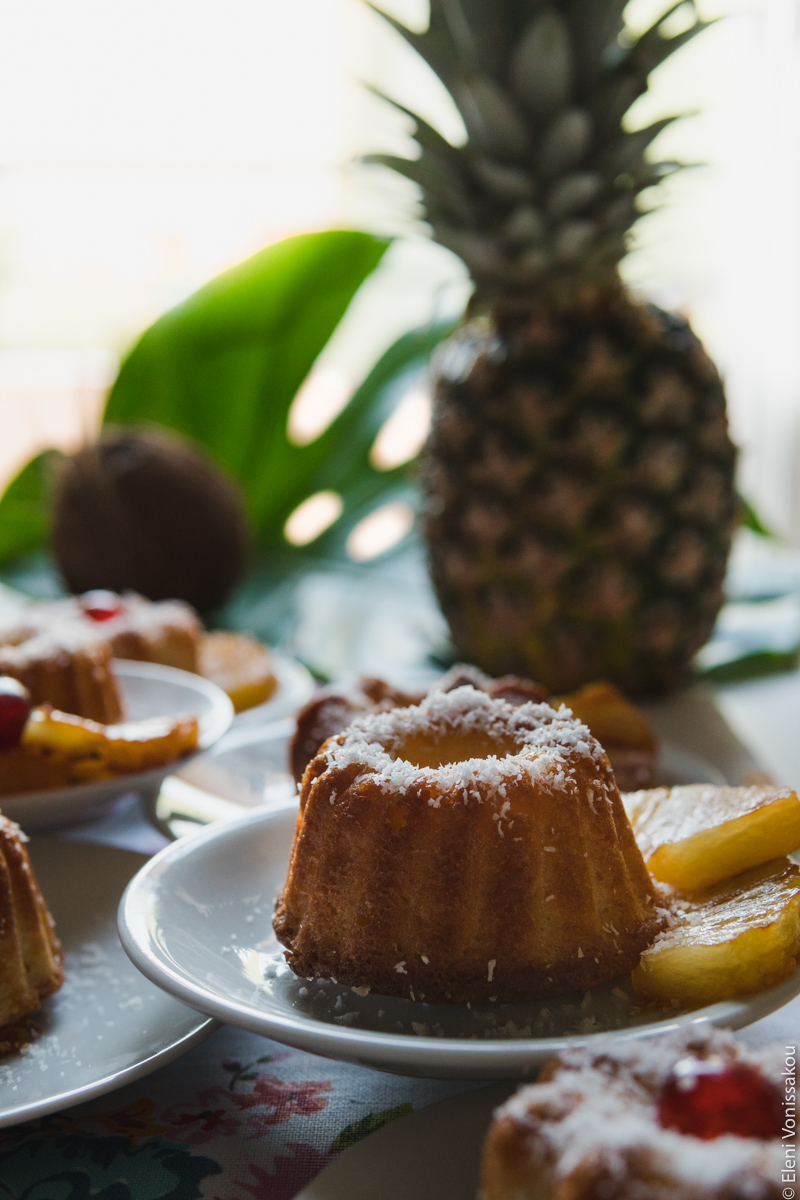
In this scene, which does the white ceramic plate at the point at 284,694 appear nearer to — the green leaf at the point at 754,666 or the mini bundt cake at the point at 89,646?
the mini bundt cake at the point at 89,646

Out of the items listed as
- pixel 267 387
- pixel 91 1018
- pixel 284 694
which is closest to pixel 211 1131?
pixel 91 1018

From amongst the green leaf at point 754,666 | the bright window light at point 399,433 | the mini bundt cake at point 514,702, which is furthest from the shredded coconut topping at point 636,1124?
the bright window light at point 399,433

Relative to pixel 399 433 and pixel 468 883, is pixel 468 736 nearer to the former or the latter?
pixel 468 883

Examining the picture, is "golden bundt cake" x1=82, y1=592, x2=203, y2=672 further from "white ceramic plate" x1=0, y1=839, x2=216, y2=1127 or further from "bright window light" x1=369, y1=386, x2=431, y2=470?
"bright window light" x1=369, y1=386, x2=431, y2=470

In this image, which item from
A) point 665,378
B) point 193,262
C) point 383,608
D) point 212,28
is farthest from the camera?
point 193,262

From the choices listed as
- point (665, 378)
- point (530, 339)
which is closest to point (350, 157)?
point (530, 339)

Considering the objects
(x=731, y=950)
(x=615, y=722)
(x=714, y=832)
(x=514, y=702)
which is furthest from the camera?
(x=615, y=722)

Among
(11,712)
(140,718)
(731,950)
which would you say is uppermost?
(731,950)

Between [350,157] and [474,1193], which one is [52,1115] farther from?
[350,157]
